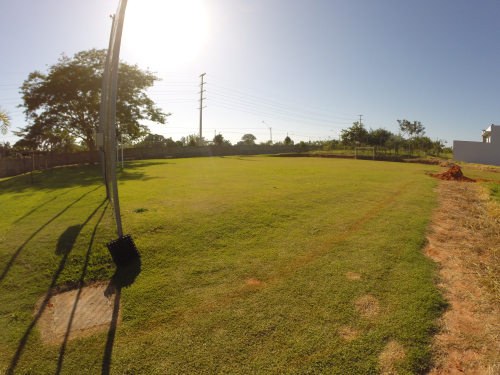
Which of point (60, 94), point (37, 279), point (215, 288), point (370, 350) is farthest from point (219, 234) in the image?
point (60, 94)

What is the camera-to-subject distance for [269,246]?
4.73m

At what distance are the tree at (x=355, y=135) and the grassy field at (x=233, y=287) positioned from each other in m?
43.5

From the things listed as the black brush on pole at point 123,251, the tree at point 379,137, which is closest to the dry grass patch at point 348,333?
the black brush on pole at point 123,251

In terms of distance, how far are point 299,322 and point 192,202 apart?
195 inches

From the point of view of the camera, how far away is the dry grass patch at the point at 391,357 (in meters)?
2.29

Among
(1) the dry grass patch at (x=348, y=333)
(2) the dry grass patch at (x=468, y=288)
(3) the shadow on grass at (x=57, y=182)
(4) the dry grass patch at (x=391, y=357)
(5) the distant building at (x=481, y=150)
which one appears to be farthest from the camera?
(5) the distant building at (x=481, y=150)

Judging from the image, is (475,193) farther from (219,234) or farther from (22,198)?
(22,198)

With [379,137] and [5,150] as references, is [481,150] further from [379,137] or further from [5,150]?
[5,150]

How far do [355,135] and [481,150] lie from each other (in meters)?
17.4

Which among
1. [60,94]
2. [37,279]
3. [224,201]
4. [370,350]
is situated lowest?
[370,350]

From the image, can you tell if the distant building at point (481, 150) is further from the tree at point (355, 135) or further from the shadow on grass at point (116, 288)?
the shadow on grass at point (116, 288)

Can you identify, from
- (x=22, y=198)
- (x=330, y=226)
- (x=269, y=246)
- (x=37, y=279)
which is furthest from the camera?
(x=22, y=198)

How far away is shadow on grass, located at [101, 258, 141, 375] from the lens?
245 centimetres

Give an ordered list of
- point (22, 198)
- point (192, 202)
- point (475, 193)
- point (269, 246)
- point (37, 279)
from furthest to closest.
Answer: point (475, 193)
point (22, 198)
point (192, 202)
point (269, 246)
point (37, 279)
